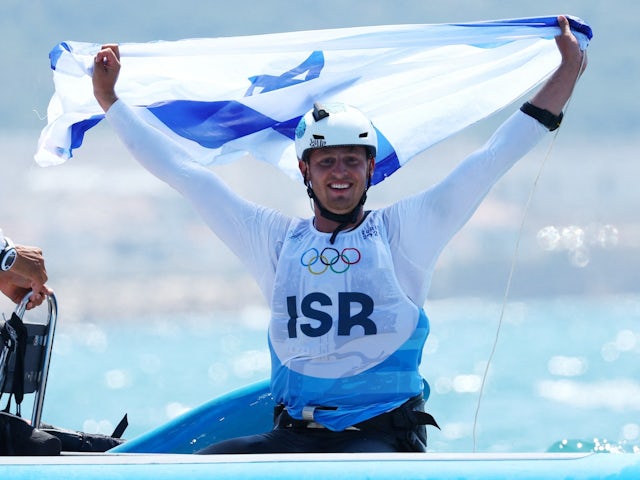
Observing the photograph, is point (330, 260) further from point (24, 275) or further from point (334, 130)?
point (24, 275)

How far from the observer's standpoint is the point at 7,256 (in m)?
3.69

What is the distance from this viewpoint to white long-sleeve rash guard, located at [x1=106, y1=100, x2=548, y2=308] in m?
3.48

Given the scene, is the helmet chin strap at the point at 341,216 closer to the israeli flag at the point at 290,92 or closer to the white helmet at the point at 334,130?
the white helmet at the point at 334,130

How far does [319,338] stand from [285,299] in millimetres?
172

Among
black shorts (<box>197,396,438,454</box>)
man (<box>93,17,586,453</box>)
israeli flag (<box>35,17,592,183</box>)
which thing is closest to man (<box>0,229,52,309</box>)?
israeli flag (<box>35,17,592,183</box>)

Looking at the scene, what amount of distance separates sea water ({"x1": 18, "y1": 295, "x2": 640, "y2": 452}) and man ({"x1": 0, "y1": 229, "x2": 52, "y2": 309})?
4939 millimetres

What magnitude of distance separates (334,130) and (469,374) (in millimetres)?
10680

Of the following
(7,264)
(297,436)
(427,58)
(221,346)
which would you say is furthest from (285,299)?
(221,346)

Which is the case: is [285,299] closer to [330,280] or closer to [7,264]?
[330,280]

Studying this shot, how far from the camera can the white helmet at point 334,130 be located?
Result: 357cm

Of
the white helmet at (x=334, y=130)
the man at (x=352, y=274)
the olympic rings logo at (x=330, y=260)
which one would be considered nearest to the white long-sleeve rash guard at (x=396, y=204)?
the man at (x=352, y=274)

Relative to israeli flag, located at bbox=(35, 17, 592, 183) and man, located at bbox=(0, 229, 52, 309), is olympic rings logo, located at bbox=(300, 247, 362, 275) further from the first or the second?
man, located at bbox=(0, 229, 52, 309)

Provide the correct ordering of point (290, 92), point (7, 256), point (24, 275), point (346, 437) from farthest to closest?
1. point (290, 92)
2. point (24, 275)
3. point (7, 256)
4. point (346, 437)

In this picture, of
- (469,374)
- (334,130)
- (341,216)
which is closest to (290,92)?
(334,130)
